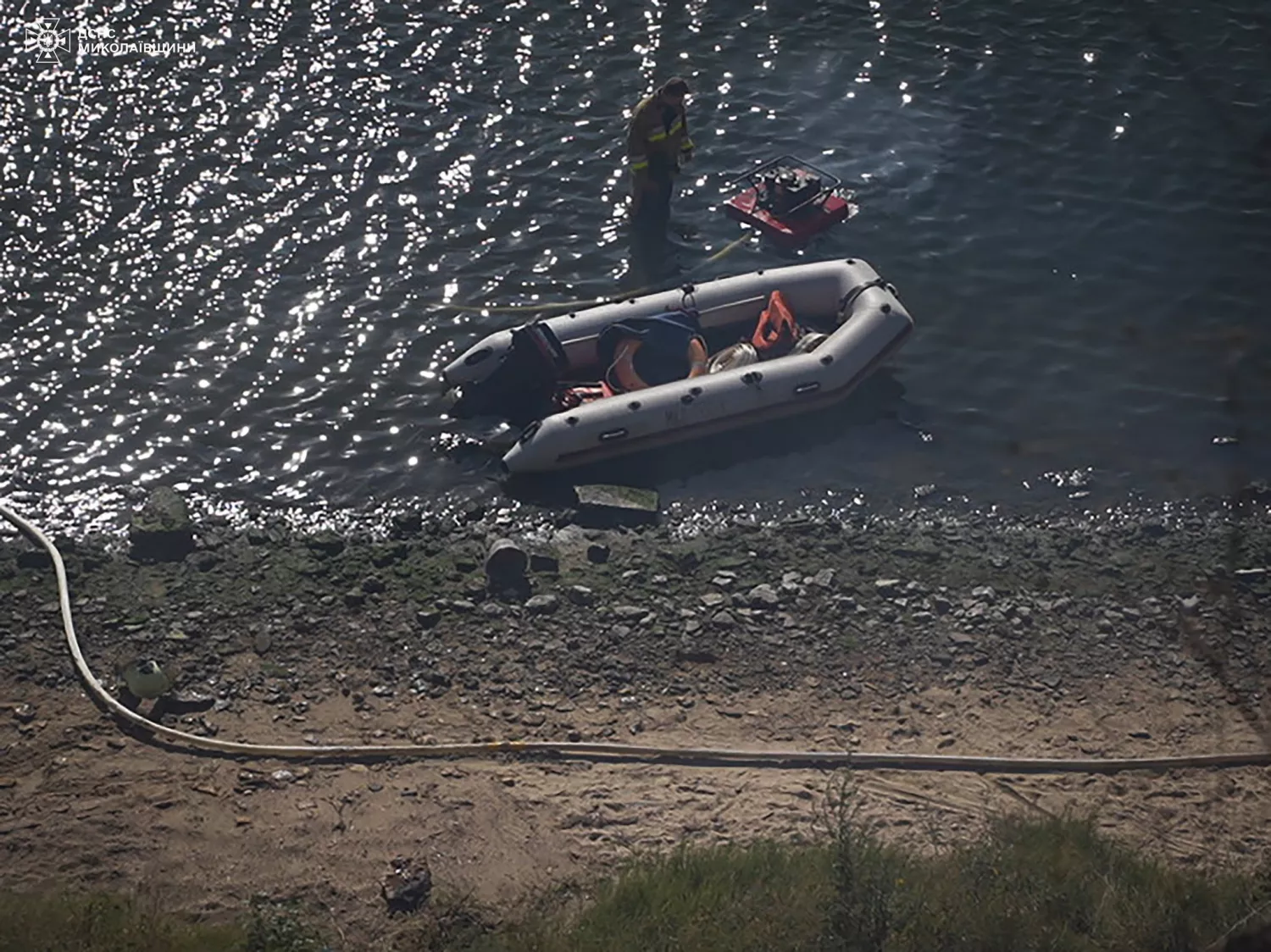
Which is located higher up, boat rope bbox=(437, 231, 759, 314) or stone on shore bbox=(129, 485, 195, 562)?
boat rope bbox=(437, 231, 759, 314)

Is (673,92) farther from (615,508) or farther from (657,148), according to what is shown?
(615,508)

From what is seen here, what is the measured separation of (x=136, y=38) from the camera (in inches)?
666

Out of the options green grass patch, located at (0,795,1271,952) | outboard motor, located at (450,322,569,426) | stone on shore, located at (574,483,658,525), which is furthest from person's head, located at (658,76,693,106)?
green grass patch, located at (0,795,1271,952)

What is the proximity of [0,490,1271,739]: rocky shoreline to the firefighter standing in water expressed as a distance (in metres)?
4.22

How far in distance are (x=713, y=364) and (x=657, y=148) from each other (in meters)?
2.58

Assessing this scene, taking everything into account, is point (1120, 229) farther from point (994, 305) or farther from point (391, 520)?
point (391, 520)

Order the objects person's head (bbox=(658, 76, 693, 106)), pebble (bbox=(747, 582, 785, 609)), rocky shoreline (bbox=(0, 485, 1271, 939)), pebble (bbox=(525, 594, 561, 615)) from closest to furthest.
A: rocky shoreline (bbox=(0, 485, 1271, 939)) < pebble (bbox=(525, 594, 561, 615)) < pebble (bbox=(747, 582, 785, 609)) < person's head (bbox=(658, 76, 693, 106))

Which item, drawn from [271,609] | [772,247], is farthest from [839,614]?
[772,247]

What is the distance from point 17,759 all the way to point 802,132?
10700 millimetres

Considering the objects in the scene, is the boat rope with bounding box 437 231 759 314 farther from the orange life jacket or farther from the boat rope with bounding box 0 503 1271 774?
the boat rope with bounding box 0 503 1271 774

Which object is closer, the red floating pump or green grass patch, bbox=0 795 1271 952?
green grass patch, bbox=0 795 1271 952

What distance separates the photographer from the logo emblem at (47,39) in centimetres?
1661

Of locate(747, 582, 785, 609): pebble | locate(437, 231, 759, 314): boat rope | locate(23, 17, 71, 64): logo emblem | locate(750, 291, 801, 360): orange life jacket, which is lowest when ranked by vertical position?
locate(747, 582, 785, 609): pebble

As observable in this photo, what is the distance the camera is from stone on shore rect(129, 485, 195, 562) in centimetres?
1105
